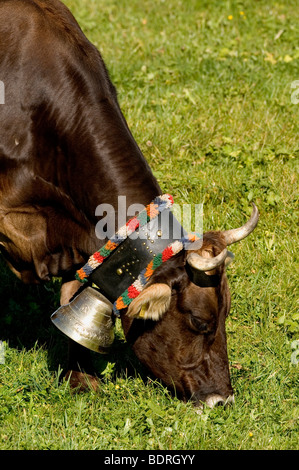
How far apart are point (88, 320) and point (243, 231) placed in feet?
3.41

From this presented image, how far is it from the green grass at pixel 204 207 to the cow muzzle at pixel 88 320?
1.43 ft

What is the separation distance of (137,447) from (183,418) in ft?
1.21

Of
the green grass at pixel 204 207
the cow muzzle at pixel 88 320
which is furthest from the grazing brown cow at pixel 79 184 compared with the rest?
the green grass at pixel 204 207

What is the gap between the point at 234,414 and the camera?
4730 mm

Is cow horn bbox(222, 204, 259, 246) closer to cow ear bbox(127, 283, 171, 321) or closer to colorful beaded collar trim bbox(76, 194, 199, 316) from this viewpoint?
colorful beaded collar trim bbox(76, 194, 199, 316)

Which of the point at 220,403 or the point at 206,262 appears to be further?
the point at 220,403

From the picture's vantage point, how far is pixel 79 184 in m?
4.75

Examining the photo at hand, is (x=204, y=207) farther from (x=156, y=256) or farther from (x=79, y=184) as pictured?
(x=156, y=256)

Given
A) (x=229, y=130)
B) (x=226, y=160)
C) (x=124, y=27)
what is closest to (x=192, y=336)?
(x=226, y=160)

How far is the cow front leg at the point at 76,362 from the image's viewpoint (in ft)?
17.5

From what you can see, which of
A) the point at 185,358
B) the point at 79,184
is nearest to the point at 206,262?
the point at 185,358

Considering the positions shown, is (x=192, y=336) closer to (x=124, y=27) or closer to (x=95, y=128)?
(x=95, y=128)

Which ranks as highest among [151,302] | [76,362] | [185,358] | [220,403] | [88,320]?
[151,302]

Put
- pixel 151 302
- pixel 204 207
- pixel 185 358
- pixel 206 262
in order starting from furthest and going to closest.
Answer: pixel 204 207
pixel 185 358
pixel 151 302
pixel 206 262
